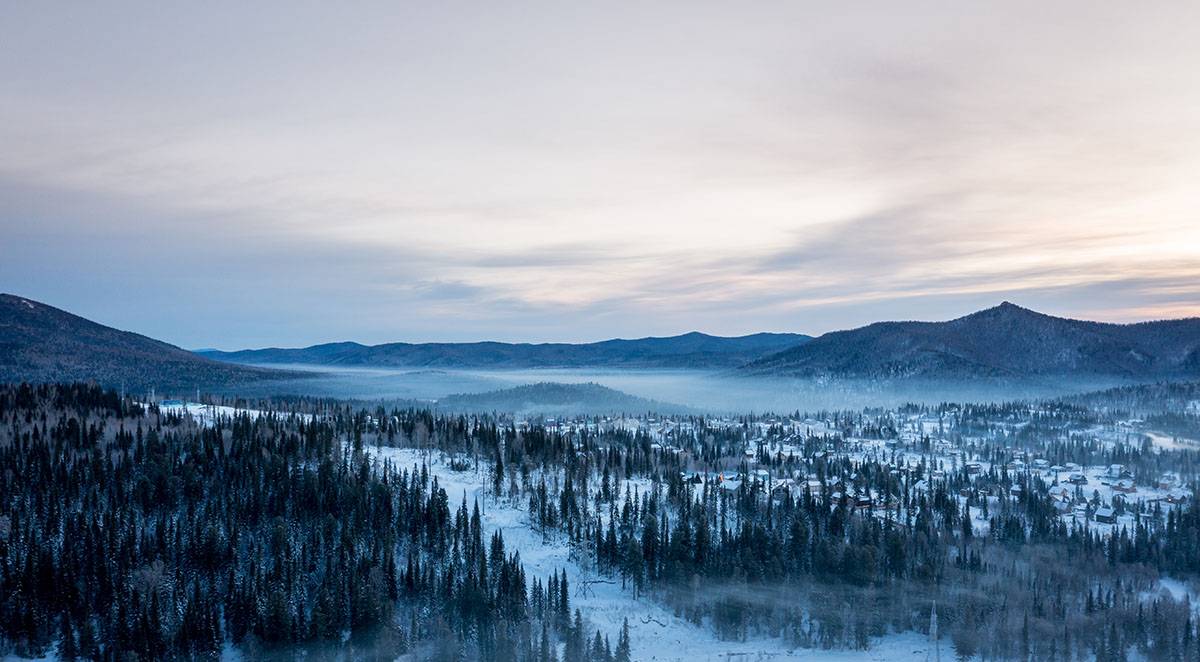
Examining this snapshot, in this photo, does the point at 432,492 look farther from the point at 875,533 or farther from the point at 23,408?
the point at 23,408

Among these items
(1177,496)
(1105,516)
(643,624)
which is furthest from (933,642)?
(1177,496)

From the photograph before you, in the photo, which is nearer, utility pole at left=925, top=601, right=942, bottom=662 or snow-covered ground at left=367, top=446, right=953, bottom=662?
utility pole at left=925, top=601, right=942, bottom=662

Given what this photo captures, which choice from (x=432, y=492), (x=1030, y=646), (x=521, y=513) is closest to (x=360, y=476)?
(x=432, y=492)

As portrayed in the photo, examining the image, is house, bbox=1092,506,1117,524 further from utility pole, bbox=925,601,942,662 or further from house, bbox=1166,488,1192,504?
utility pole, bbox=925,601,942,662

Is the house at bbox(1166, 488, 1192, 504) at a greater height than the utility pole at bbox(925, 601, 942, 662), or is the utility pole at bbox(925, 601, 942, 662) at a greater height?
the house at bbox(1166, 488, 1192, 504)

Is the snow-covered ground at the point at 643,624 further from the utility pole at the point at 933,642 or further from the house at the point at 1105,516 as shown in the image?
the house at the point at 1105,516

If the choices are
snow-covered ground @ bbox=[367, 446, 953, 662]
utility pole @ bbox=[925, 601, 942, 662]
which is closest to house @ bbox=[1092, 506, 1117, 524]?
utility pole @ bbox=[925, 601, 942, 662]
